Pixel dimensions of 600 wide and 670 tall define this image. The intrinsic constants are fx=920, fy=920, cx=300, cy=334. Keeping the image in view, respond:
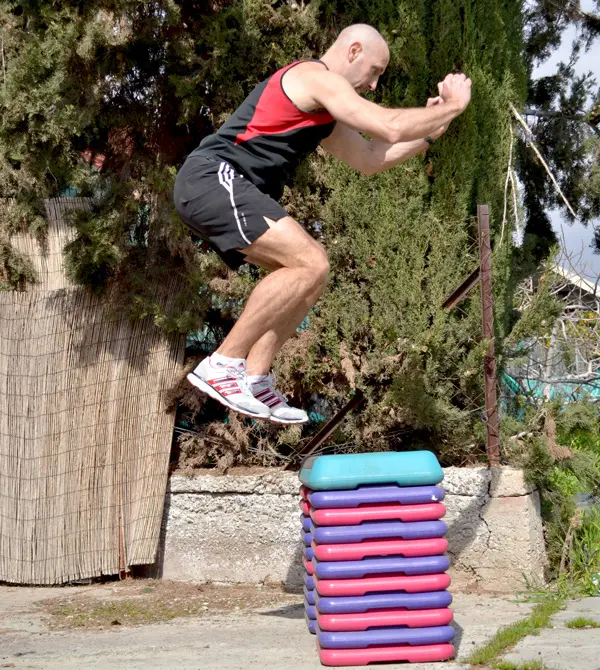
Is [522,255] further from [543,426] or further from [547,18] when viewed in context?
[547,18]

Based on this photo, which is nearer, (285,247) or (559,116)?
(285,247)

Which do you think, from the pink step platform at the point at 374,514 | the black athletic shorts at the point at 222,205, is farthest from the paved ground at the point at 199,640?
the black athletic shorts at the point at 222,205

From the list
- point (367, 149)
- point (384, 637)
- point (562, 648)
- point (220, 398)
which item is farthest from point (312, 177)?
point (562, 648)

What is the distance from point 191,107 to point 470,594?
3551mm

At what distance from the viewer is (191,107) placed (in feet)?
19.8

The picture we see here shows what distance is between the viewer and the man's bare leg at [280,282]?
12.8 ft

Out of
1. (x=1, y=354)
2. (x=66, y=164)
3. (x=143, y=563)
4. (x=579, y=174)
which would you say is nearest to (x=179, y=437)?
(x=143, y=563)

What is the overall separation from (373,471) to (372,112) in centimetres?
158

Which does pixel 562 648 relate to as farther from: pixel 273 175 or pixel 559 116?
pixel 559 116

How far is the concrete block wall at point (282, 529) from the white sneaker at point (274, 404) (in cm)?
182

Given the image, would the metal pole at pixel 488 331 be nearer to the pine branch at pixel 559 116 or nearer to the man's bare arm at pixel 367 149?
the man's bare arm at pixel 367 149

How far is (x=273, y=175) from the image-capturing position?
4082 millimetres

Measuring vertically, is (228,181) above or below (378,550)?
above

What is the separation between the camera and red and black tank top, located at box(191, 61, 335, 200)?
391cm
